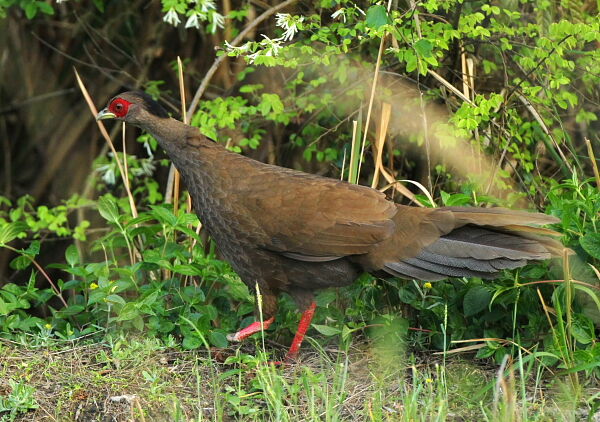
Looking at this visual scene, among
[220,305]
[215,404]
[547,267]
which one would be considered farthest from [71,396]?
[547,267]

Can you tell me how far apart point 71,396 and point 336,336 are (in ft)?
4.46

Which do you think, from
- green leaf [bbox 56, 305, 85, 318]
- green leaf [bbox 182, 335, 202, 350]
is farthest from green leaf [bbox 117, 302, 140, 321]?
green leaf [bbox 56, 305, 85, 318]

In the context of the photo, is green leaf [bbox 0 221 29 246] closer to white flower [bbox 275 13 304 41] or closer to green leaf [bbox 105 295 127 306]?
green leaf [bbox 105 295 127 306]

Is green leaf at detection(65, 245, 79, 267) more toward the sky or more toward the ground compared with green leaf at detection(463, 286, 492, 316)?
more toward the ground

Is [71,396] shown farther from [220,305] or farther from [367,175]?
[367,175]

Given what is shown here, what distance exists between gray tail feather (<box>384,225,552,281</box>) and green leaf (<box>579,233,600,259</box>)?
216mm

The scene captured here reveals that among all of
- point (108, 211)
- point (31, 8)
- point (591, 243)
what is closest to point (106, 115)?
point (108, 211)

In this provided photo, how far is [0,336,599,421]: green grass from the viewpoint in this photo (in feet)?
11.8

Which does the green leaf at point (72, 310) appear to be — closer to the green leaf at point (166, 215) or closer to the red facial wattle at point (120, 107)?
the green leaf at point (166, 215)

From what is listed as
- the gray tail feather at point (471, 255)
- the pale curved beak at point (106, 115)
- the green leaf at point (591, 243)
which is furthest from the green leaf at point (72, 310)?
the green leaf at point (591, 243)

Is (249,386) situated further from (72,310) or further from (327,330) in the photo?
(72,310)

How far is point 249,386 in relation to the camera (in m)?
3.91

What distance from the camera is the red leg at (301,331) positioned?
4270 millimetres

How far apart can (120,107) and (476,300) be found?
1968 mm
